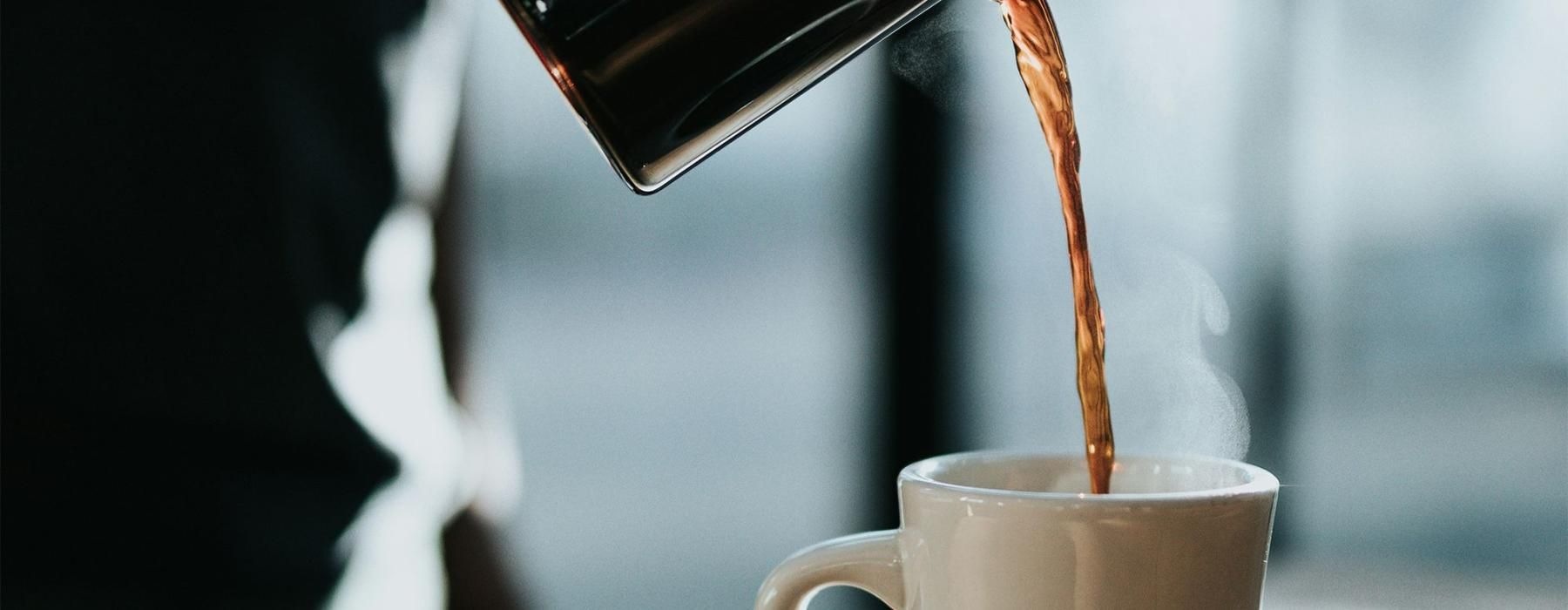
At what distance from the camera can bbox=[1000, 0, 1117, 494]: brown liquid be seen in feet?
1.45

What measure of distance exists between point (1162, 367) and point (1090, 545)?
0.52 metres

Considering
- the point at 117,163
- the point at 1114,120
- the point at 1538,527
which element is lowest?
the point at 1538,527

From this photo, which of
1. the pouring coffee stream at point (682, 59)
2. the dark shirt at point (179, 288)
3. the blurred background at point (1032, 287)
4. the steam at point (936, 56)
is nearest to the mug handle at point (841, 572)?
the pouring coffee stream at point (682, 59)

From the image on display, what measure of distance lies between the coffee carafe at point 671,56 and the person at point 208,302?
0.99 metres

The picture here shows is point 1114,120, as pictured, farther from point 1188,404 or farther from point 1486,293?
point 1188,404

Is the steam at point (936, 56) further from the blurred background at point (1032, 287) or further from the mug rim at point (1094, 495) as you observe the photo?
the mug rim at point (1094, 495)

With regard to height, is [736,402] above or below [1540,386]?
Answer: above

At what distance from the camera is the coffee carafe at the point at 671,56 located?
1.24 feet

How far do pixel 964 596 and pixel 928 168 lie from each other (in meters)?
1.06

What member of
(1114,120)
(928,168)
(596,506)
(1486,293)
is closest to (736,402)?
(596,506)

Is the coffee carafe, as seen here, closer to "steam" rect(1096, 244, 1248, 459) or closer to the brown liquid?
the brown liquid

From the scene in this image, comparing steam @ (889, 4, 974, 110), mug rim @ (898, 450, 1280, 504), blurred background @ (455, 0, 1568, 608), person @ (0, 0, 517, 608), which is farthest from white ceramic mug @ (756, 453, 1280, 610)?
person @ (0, 0, 517, 608)

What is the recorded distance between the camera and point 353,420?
135 cm

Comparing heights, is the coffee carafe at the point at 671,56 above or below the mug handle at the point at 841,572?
above
